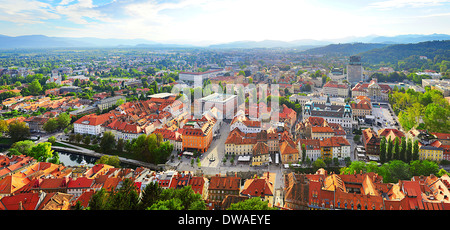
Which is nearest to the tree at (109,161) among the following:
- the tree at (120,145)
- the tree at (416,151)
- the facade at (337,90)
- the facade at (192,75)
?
the tree at (120,145)

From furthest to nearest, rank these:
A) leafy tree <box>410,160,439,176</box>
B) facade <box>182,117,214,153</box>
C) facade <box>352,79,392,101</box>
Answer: facade <box>352,79,392,101</box>, facade <box>182,117,214,153</box>, leafy tree <box>410,160,439,176</box>

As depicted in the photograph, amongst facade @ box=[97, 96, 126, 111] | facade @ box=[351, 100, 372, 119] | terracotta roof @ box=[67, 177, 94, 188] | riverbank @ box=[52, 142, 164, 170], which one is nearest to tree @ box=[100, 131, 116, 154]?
riverbank @ box=[52, 142, 164, 170]

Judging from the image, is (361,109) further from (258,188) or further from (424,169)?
(258,188)

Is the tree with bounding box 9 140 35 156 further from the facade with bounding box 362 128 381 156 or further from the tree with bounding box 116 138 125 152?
the facade with bounding box 362 128 381 156
